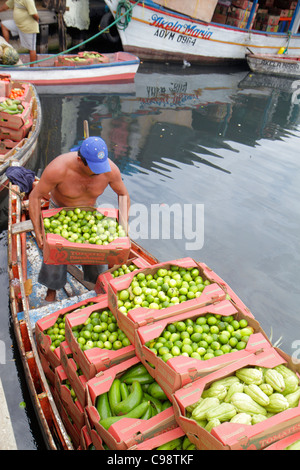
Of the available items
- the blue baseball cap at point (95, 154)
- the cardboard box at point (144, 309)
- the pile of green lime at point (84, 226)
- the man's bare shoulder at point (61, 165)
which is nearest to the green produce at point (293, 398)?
the cardboard box at point (144, 309)

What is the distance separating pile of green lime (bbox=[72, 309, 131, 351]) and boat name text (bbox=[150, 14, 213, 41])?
65.2 feet

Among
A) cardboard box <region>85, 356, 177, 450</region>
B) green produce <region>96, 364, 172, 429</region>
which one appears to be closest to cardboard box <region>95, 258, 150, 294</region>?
green produce <region>96, 364, 172, 429</region>

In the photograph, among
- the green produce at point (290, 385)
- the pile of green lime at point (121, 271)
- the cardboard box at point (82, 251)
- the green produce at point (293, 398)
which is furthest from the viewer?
the pile of green lime at point (121, 271)

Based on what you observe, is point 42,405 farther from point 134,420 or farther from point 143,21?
point 143,21

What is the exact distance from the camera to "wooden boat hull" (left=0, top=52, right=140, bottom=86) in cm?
1373

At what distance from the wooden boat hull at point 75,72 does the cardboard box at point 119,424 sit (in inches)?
502

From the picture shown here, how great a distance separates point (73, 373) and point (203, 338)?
53.0 inches

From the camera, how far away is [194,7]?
19688 millimetres

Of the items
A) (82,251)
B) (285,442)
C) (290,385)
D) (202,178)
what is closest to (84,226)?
(82,251)

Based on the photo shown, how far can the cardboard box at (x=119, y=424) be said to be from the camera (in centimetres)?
286

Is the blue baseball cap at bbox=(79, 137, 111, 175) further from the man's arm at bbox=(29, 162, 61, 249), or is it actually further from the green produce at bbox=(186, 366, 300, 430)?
the green produce at bbox=(186, 366, 300, 430)

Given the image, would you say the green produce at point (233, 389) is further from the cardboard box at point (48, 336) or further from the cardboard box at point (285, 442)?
the cardboard box at point (48, 336)

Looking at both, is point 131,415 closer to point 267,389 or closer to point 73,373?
point 73,373

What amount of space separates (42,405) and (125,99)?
14.6 m
